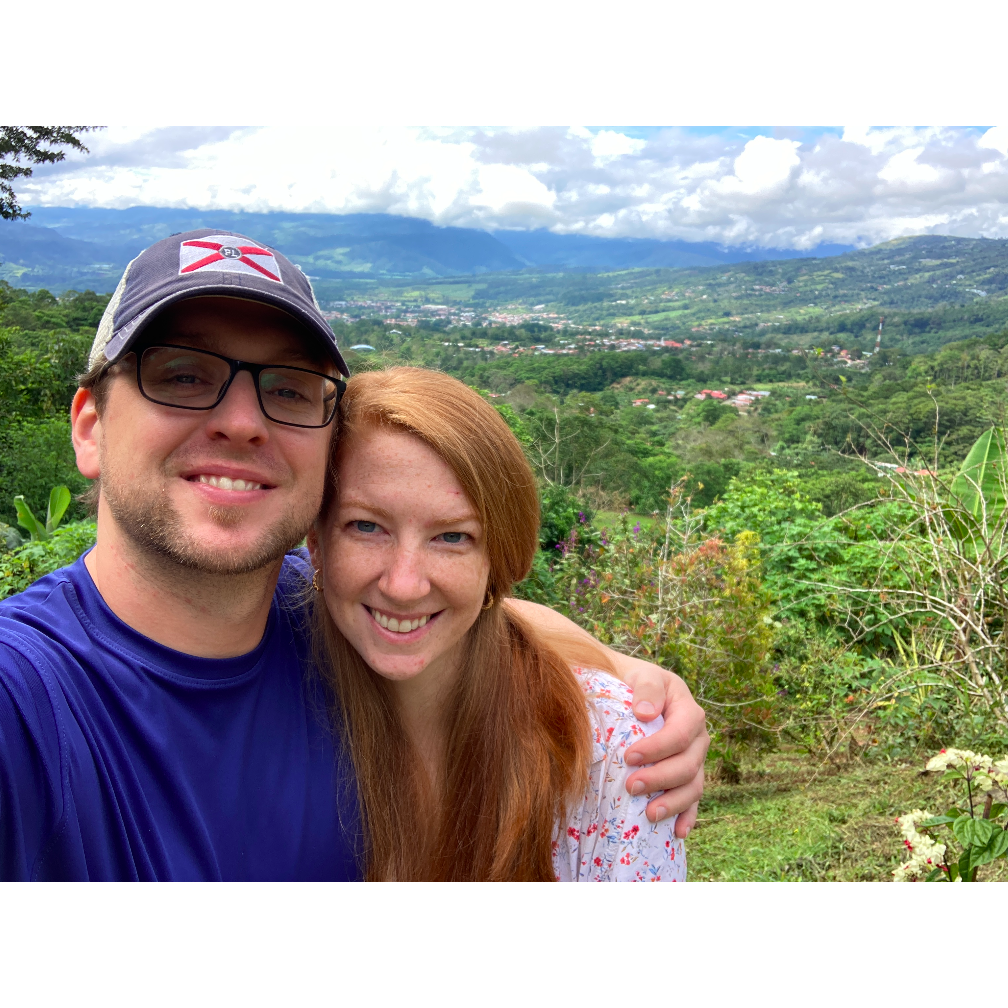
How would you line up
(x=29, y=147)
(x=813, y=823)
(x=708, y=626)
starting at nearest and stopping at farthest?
(x=29, y=147) → (x=813, y=823) → (x=708, y=626)

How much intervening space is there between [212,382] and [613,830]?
1.07 metres

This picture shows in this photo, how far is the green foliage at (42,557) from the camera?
413cm

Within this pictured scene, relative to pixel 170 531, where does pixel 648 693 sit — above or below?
below

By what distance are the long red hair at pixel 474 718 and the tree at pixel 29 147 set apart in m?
2.09

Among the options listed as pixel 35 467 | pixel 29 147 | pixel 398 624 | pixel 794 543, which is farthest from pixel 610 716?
pixel 35 467

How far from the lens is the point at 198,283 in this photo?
112 cm

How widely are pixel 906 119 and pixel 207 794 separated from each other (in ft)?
6.06

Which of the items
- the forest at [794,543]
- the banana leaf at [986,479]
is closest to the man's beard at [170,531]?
the forest at [794,543]

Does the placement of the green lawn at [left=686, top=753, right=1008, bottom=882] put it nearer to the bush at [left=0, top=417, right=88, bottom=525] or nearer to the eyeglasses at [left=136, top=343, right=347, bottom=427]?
the eyeglasses at [left=136, top=343, right=347, bottom=427]

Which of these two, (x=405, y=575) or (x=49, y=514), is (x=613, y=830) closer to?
(x=405, y=575)

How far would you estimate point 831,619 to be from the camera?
6.00m

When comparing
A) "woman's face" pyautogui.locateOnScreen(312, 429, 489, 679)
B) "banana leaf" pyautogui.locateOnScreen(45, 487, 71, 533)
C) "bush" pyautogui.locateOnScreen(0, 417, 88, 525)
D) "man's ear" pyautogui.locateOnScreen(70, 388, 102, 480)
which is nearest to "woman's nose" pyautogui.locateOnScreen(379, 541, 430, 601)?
"woman's face" pyautogui.locateOnScreen(312, 429, 489, 679)

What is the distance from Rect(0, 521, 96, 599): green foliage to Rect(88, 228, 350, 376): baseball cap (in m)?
3.44

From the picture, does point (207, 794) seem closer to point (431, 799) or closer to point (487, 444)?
point (431, 799)
